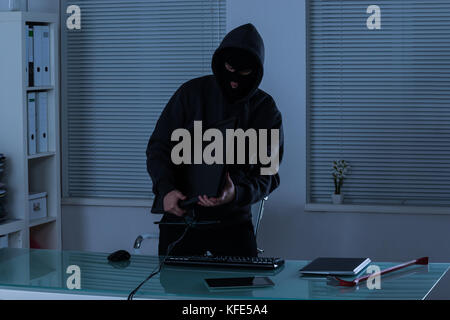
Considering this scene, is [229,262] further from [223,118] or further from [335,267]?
[223,118]

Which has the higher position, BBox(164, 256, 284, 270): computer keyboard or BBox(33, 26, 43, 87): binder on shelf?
BBox(33, 26, 43, 87): binder on shelf

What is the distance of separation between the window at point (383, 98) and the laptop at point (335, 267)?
5.67ft

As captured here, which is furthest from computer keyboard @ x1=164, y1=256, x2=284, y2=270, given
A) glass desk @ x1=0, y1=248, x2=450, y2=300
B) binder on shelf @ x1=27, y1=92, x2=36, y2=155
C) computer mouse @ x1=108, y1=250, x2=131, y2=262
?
binder on shelf @ x1=27, y1=92, x2=36, y2=155

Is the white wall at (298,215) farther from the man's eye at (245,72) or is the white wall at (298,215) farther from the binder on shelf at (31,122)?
the binder on shelf at (31,122)

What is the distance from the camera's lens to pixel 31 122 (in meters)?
4.00

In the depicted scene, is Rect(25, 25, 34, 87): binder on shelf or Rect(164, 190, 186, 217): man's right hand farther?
Rect(25, 25, 34, 87): binder on shelf

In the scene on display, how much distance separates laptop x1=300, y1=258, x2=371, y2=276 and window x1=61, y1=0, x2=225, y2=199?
2.13m

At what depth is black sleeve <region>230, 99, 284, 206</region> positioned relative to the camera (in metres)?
2.86

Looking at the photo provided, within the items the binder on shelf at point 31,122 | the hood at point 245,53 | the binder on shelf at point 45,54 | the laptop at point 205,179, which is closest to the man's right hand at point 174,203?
the laptop at point 205,179

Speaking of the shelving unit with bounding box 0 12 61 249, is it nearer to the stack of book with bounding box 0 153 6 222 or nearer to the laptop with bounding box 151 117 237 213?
the stack of book with bounding box 0 153 6 222

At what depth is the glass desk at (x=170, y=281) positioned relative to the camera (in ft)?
6.63

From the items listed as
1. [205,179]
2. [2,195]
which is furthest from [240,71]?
[2,195]

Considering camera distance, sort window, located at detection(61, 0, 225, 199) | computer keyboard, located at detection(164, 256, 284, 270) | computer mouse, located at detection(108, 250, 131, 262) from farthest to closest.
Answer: window, located at detection(61, 0, 225, 199) < computer mouse, located at detection(108, 250, 131, 262) < computer keyboard, located at detection(164, 256, 284, 270)

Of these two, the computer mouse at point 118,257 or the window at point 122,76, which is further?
the window at point 122,76
